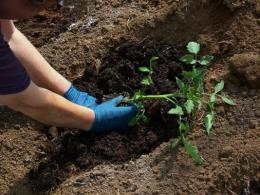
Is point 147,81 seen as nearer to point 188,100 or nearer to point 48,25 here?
point 188,100

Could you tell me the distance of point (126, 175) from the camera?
7.50 feet

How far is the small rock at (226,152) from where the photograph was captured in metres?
2.19

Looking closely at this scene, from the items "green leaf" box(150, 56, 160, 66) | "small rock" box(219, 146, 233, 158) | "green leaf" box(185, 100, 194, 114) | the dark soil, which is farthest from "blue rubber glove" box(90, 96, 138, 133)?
the dark soil

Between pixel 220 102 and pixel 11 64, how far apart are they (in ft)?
Answer: 2.93

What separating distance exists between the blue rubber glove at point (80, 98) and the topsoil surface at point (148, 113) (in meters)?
0.09

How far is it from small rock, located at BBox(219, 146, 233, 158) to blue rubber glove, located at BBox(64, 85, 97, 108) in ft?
2.27

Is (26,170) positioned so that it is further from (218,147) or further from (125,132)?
(218,147)

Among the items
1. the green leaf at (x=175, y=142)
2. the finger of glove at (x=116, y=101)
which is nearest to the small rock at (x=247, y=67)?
the green leaf at (x=175, y=142)

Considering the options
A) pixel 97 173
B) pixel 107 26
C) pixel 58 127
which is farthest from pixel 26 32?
pixel 97 173

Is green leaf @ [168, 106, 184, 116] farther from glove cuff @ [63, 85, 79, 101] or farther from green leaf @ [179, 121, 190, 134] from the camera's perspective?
glove cuff @ [63, 85, 79, 101]

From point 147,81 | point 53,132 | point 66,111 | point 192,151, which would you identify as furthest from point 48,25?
point 192,151

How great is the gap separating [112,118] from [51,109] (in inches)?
11.5

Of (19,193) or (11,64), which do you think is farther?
(19,193)

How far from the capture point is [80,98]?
2615 mm
